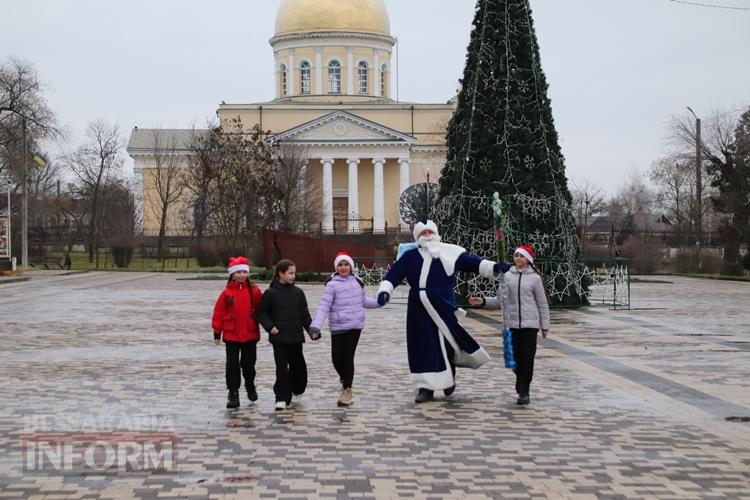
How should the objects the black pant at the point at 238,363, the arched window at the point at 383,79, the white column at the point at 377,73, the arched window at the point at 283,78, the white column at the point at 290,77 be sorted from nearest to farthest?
the black pant at the point at 238,363, the white column at the point at 290,77, the white column at the point at 377,73, the arched window at the point at 283,78, the arched window at the point at 383,79

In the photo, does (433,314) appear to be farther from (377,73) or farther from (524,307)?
(377,73)

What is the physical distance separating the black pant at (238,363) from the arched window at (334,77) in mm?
→ 75180

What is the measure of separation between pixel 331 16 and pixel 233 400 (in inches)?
2931

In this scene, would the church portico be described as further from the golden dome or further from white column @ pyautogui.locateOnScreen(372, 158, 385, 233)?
the golden dome

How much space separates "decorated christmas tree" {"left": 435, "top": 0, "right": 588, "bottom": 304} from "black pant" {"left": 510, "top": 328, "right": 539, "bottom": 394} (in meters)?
13.2

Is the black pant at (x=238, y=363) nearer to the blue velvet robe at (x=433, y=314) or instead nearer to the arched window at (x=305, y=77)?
the blue velvet robe at (x=433, y=314)

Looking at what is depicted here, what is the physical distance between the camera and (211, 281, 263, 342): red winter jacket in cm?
1116

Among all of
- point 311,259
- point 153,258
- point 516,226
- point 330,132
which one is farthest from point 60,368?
point 330,132

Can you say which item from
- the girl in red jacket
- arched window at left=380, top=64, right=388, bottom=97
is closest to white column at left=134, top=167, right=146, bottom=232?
arched window at left=380, top=64, right=388, bottom=97

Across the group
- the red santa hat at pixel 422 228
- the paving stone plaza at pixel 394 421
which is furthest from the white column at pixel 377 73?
the red santa hat at pixel 422 228

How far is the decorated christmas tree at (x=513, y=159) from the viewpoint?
24.9 m

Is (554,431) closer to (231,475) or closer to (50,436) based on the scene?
(231,475)

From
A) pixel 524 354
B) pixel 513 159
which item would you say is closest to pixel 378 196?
pixel 513 159

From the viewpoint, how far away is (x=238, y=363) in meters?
11.2
